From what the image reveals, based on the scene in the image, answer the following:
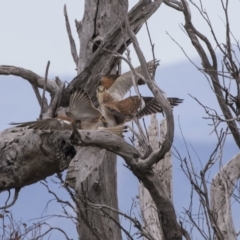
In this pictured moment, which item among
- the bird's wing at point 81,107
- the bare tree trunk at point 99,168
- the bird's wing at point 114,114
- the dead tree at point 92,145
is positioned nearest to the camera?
the dead tree at point 92,145

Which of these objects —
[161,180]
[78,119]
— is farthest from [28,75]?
[161,180]

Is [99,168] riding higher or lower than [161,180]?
lower

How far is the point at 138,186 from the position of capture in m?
8.12

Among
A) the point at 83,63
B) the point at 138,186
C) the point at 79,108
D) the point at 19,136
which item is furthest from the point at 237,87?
the point at 138,186

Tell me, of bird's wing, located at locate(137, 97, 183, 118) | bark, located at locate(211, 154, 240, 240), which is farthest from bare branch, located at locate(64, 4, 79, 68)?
bark, located at locate(211, 154, 240, 240)

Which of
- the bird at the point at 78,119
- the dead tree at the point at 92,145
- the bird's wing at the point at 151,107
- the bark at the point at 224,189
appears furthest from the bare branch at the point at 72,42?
the bark at the point at 224,189

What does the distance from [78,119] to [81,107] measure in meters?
0.12

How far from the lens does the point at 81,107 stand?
15.6 ft

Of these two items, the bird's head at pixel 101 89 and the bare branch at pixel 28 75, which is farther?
the bare branch at pixel 28 75

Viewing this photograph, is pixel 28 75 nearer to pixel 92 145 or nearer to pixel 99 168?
pixel 99 168

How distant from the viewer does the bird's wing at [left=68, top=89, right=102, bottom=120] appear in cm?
467

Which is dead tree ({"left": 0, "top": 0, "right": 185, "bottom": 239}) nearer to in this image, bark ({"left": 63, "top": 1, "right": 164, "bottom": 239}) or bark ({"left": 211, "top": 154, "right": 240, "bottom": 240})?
bark ({"left": 63, "top": 1, "right": 164, "bottom": 239})

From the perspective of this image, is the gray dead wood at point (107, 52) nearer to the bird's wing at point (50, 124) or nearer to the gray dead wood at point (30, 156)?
the gray dead wood at point (30, 156)

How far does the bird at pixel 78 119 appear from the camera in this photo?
184 inches
